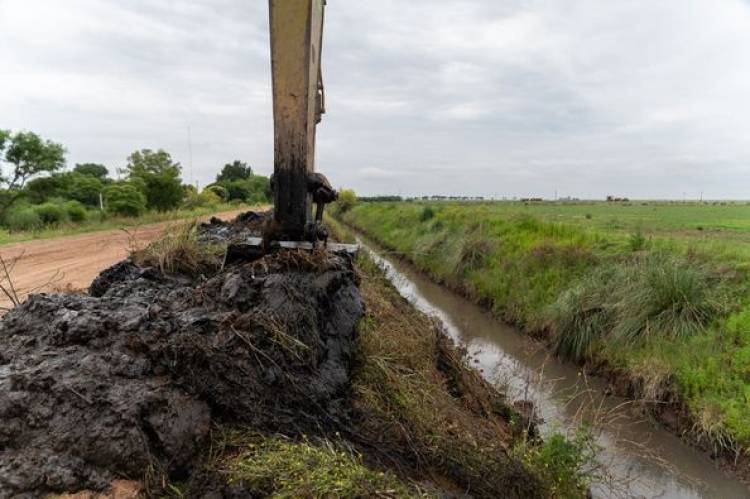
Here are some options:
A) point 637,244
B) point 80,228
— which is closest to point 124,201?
point 80,228

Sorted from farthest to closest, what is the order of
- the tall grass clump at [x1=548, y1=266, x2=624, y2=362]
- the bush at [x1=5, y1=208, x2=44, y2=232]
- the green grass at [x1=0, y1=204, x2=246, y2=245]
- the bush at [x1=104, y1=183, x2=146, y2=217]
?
the bush at [x1=104, y1=183, x2=146, y2=217], the bush at [x1=5, y1=208, x2=44, y2=232], the green grass at [x1=0, y1=204, x2=246, y2=245], the tall grass clump at [x1=548, y1=266, x2=624, y2=362]

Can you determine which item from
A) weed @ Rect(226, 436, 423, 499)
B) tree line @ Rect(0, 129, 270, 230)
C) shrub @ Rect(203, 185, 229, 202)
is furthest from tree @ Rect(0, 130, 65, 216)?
weed @ Rect(226, 436, 423, 499)

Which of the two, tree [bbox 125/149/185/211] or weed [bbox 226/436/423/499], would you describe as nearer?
weed [bbox 226/436/423/499]

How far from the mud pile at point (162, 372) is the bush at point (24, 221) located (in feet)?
64.5

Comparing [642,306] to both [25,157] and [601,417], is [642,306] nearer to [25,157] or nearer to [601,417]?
[601,417]

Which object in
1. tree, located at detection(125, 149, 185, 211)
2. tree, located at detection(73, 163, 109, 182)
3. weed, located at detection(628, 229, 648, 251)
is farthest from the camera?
tree, located at detection(73, 163, 109, 182)

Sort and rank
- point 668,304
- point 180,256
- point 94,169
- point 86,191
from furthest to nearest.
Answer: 1. point 94,169
2. point 86,191
3. point 668,304
4. point 180,256

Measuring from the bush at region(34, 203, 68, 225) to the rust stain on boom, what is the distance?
2141 centimetres

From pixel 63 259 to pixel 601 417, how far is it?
11.3 meters

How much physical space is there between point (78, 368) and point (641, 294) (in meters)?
7.60

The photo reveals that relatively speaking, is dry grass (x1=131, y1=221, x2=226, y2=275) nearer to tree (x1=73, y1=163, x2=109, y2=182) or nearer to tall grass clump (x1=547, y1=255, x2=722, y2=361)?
tall grass clump (x1=547, y1=255, x2=722, y2=361)

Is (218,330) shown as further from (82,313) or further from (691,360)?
(691,360)

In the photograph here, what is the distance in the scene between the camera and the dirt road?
812 cm

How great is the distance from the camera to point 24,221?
2080 cm
